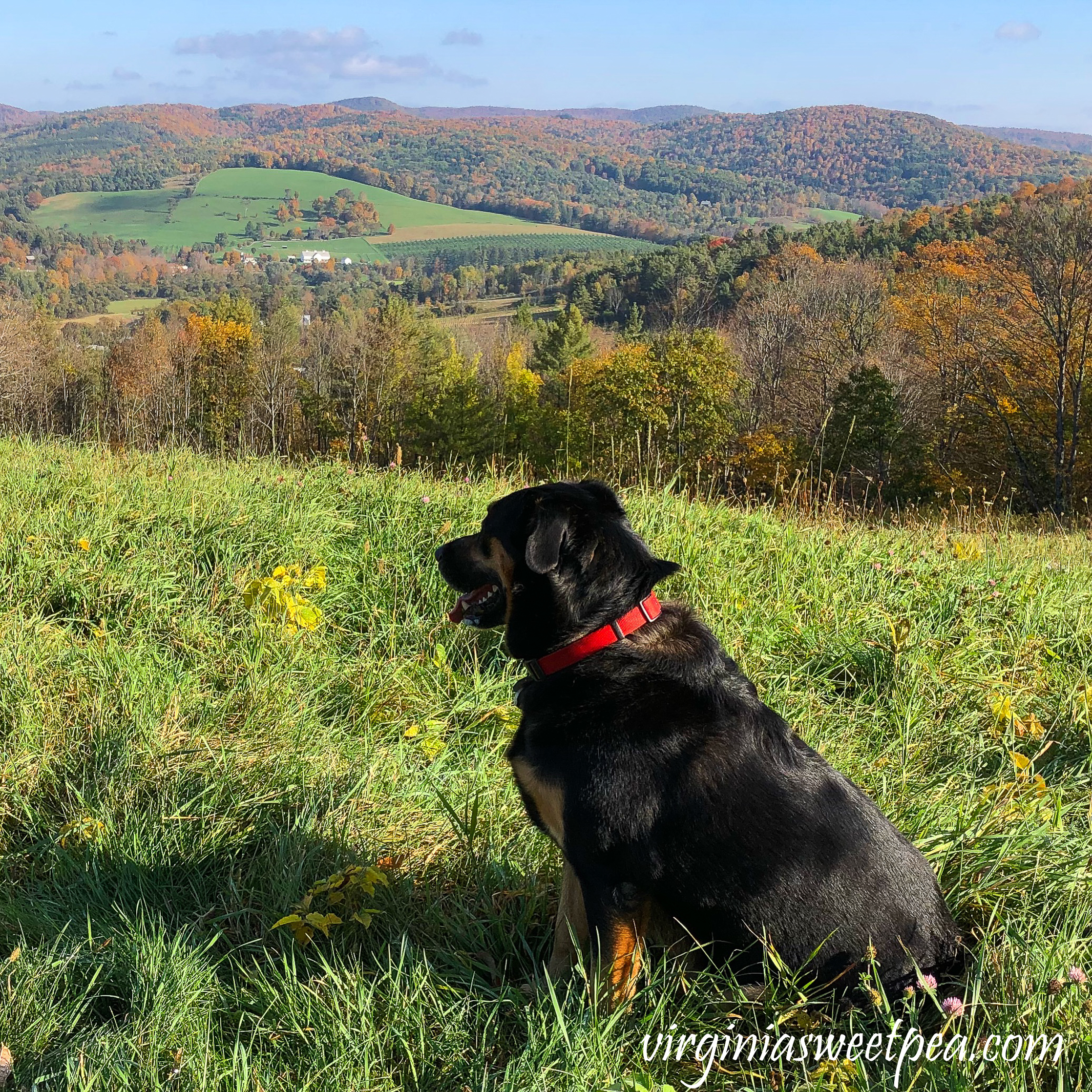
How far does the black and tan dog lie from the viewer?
7.40 feet

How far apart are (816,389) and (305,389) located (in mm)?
28208

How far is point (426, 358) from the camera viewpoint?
57312 mm

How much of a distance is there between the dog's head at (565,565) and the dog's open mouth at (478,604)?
6 centimetres

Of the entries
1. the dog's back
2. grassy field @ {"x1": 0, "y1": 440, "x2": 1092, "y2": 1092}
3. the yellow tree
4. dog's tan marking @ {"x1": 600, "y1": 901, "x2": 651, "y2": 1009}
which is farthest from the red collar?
the yellow tree

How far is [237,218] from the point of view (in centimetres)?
17638

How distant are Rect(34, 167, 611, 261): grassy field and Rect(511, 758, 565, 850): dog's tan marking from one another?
16259 centimetres

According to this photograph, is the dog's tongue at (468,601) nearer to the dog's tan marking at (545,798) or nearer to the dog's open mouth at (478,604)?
the dog's open mouth at (478,604)

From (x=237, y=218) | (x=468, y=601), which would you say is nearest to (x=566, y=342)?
(x=468, y=601)

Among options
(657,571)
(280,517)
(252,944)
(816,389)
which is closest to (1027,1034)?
Result: (657,571)

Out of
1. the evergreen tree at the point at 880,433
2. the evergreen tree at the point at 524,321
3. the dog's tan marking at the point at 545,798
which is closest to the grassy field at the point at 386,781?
the dog's tan marking at the point at 545,798

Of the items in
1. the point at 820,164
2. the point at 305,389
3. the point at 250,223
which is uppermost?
the point at 820,164

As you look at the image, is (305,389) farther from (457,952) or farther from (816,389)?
(457,952)

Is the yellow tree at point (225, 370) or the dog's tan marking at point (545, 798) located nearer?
the dog's tan marking at point (545, 798)

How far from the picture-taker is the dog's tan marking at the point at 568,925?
2.46 m
